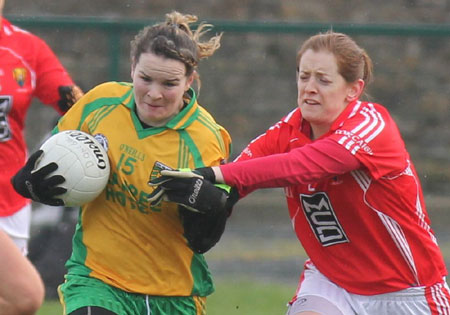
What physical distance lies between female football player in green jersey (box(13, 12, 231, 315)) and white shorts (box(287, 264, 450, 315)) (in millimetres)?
500

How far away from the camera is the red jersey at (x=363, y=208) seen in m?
4.51

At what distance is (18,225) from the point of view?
622 cm

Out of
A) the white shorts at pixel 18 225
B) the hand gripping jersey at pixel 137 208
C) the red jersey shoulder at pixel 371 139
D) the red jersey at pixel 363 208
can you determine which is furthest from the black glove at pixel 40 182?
the white shorts at pixel 18 225

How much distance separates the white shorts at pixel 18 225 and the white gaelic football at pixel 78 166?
165 centimetres

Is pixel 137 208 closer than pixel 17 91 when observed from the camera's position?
Yes

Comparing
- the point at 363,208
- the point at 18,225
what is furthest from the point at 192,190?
the point at 18,225

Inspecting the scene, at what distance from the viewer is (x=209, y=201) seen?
168 inches

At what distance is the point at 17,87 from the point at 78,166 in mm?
1614

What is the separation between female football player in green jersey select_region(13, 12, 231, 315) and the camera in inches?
182

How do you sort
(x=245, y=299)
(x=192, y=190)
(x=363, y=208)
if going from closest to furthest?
1. (x=192, y=190)
2. (x=363, y=208)
3. (x=245, y=299)

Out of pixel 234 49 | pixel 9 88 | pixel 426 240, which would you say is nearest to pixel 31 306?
pixel 9 88

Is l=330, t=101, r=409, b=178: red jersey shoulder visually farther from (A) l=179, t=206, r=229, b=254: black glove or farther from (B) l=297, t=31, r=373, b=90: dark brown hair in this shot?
(A) l=179, t=206, r=229, b=254: black glove

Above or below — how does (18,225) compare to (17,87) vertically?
below

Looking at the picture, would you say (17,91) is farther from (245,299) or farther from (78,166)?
(245,299)
